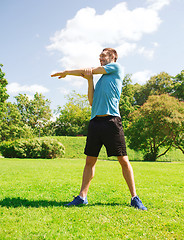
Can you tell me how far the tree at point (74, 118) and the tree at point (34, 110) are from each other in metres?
3.99

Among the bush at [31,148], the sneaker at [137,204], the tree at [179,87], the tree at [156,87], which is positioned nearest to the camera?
the sneaker at [137,204]

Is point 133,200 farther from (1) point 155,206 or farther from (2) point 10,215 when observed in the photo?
(2) point 10,215

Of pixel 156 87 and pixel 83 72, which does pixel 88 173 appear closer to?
pixel 83 72

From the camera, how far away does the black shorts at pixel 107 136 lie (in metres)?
3.00

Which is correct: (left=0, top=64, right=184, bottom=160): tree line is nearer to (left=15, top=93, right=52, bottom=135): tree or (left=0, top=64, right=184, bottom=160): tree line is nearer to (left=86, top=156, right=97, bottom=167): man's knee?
(left=15, top=93, right=52, bottom=135): tree

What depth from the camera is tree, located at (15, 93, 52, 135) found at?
40.7 metres

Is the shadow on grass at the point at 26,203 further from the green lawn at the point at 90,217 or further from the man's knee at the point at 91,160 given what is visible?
the man's knee at the point at 91,160

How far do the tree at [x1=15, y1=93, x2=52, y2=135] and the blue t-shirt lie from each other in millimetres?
37921

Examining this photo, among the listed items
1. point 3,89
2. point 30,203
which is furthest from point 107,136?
point 3,89

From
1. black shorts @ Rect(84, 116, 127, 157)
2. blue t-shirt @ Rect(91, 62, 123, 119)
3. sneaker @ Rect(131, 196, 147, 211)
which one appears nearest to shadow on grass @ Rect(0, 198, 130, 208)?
sneaker @ Rect(131, 196, 147, 211)

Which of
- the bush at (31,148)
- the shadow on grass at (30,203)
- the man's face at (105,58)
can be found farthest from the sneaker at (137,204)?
the bush at (31,148)

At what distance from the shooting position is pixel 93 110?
3.16m

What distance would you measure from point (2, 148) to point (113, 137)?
16.3 meters

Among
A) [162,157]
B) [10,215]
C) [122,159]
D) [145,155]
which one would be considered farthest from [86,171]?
[162,157]
